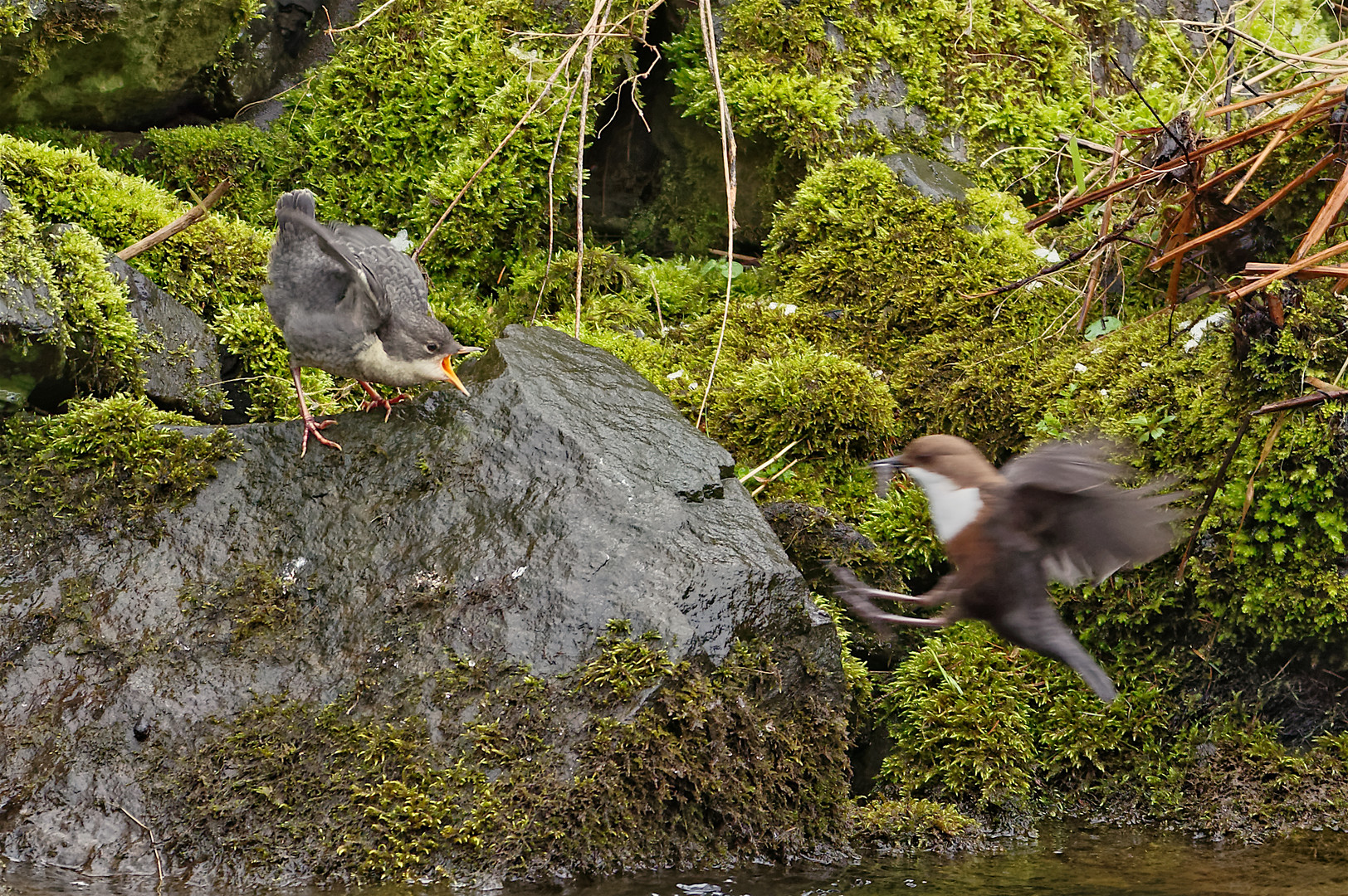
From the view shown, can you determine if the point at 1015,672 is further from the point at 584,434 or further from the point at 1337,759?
the point at 584,434

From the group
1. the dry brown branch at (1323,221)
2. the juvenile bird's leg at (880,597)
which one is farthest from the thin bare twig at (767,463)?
the dry brown branch at (1323,221)

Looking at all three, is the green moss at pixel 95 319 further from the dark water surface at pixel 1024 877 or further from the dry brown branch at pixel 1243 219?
the dry brown branch at pixel 1243 219

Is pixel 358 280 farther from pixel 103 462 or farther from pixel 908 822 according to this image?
pixel 908 822

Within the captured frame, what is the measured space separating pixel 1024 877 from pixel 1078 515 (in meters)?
1.19

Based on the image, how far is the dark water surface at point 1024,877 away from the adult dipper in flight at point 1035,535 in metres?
0.63

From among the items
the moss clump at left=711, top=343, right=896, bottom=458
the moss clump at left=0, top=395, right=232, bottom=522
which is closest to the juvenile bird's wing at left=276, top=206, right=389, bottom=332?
the moss clump at left=0, top=395, right=232, bottom=522

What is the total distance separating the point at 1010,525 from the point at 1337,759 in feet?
5.78

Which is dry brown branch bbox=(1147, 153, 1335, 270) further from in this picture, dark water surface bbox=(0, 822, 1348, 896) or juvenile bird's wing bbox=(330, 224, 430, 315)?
juvenile bird's wing bbox=(330, 224, 430, 315)

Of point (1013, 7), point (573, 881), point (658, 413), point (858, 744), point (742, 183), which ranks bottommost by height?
point (858, 744)

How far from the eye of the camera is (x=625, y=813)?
11.4 ft

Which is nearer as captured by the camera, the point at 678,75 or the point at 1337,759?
the point at 1337,759

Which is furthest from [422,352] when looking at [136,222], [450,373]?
[136,222]

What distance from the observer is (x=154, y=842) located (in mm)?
3309

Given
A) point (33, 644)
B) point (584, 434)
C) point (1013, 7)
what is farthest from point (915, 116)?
point (33, 644)
